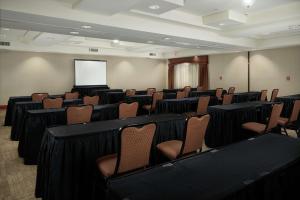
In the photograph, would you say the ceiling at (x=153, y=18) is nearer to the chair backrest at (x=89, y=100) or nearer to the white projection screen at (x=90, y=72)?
the chair backrest at (x=89, y=100)

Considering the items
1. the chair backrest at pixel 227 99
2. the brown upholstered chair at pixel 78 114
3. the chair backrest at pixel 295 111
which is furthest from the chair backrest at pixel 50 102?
the chair backrest at pixel 295 111

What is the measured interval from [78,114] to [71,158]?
166cm

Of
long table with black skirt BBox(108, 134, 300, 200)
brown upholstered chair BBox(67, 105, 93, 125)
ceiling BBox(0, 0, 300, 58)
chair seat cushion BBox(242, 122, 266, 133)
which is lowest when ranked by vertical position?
chair seat cushion BBox(242, 122, 266, 133)

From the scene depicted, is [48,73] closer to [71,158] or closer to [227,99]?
[227,99]

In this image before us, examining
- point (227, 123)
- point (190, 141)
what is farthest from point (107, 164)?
point (227, 123)

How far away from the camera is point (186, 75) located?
44.0 ft

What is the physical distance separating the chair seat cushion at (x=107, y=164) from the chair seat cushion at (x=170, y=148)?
2.18 ft

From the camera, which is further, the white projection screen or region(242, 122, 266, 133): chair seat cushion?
the white projection screen

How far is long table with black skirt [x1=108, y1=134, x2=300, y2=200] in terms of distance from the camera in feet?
4.32

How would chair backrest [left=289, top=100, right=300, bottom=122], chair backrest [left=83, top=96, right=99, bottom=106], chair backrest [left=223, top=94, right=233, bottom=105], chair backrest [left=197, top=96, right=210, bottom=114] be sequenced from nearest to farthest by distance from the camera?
chair backrest [left=289, top=100, right=300, bottom=122], chair backrest [left=197, top=96, right=210, bottom=114], chair backrest [left=83, top=96, right=99, bottom=106], chair backrest [left=223, top=94, right=233, bottom=105]

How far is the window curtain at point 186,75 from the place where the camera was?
1285 centimetres

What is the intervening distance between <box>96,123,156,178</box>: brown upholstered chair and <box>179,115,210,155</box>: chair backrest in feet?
1.62

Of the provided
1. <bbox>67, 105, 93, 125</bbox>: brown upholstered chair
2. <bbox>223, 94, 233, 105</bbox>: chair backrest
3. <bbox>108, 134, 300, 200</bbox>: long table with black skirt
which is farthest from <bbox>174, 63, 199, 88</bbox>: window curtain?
<bbox>108, 134, 300, 200</bbox>: long table with black skirt

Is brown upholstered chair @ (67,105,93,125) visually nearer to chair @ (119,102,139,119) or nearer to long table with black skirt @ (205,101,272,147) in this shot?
chair @ (119,102,139,119)
